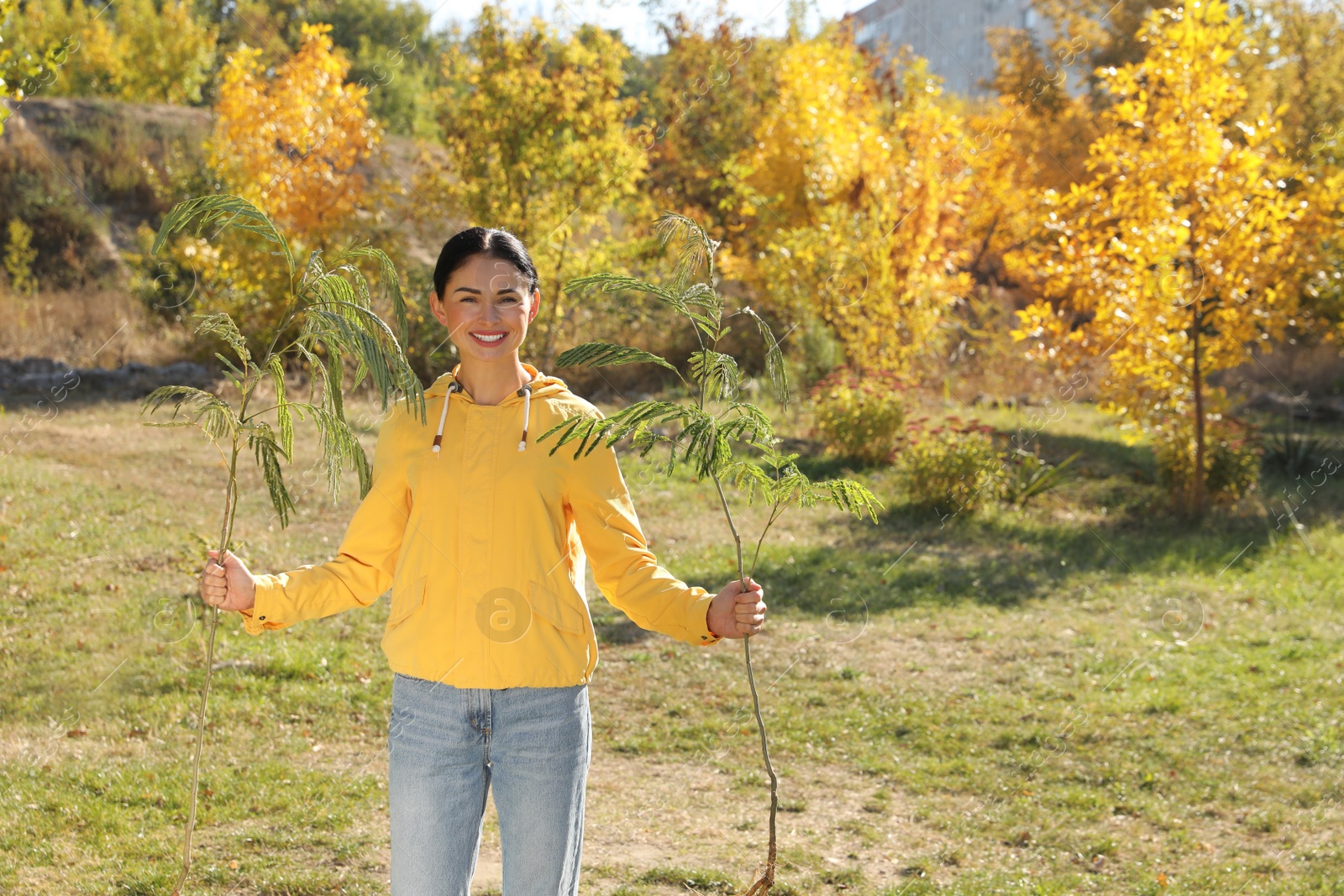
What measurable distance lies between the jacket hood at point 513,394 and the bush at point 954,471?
808cm

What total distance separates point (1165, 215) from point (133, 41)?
2527cm

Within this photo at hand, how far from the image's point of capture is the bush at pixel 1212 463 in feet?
34.5

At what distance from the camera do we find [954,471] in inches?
405

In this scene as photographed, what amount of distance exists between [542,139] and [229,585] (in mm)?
11729

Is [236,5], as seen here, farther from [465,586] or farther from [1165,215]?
[465,586]

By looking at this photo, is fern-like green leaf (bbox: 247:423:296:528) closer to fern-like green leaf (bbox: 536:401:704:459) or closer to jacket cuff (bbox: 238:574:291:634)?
jacket cuff (bbox: 238:574:291:634)

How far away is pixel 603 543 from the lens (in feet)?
7.76

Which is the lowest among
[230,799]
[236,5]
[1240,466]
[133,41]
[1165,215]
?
[230,799]

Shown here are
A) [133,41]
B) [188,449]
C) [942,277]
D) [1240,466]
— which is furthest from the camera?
[133,41]

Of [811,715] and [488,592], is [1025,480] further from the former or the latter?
[488,592]

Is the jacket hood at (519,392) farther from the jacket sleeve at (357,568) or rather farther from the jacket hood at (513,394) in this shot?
the jacket sleeve at (357,568)

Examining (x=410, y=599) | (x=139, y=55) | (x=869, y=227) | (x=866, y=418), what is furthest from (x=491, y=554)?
(x=139, y=55)

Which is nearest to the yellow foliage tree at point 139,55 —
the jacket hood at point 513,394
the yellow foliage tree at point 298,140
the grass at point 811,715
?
the yellow foliage tree at point 298,140

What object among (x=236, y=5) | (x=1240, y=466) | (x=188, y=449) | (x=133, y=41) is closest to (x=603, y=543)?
(x=1240, y=466)
